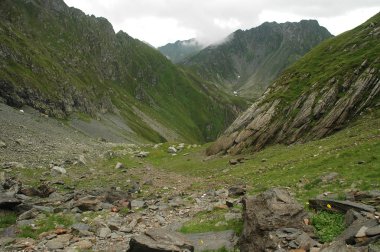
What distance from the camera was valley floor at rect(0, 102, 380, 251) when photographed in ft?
77.6

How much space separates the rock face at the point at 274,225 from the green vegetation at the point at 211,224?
6.34ft

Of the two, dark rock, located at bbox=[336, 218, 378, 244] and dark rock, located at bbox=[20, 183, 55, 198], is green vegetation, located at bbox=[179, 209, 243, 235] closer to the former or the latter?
dark rock, located at bbox=[336, 218, 378, 244]

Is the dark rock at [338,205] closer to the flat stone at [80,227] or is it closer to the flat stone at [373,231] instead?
the flat stone at [373,231]

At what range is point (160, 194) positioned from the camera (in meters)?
38.0

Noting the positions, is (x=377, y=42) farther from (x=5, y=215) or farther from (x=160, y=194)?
(x=5, y=215)

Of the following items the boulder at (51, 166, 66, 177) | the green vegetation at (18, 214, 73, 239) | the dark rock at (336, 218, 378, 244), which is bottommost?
the dark rock at (336, 218, 378, 244)

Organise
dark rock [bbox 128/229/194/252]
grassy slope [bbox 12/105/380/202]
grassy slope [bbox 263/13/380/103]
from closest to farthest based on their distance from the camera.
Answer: dark rock [bbox 128/229/194/252] → grassy slope [bbox 12/105/380/202] → grassy slope [bbox 263/13/380/103]

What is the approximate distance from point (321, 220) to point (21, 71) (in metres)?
132

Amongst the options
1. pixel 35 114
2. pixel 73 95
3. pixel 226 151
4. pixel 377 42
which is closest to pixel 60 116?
pixel 35 114

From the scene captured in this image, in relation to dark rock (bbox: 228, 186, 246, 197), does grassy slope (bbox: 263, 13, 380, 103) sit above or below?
above

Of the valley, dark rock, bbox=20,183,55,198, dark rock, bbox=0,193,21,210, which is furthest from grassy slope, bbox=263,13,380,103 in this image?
dark rock, bbox=0,193,21,210

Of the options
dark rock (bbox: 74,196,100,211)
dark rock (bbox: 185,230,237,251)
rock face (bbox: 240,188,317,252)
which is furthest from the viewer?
dark rock (bbox: 74,196,100,211)

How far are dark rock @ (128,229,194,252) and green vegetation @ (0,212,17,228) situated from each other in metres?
12.5

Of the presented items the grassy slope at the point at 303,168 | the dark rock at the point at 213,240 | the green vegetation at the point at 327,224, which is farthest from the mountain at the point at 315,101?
the dark rock at the point at 213,240
